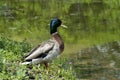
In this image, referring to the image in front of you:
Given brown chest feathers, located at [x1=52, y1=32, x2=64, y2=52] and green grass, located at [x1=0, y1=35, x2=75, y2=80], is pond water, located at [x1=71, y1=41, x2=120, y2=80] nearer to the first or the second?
green grass, located at [x1=0, y1=35, x2=75, y2=80]

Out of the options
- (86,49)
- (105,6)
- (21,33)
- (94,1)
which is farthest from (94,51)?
(94,1)

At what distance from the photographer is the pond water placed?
1298 centimetres

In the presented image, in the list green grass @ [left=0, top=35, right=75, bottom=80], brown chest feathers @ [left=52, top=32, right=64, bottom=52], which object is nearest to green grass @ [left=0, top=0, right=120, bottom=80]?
green grass @ [left=0, top=35, right=75, bottom=80]

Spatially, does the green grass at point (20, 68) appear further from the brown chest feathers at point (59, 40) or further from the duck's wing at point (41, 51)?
the brown chest feathers at point (59, 40)

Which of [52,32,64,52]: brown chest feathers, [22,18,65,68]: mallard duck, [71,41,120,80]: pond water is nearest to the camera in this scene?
[22,18,65,68]: mallard duck

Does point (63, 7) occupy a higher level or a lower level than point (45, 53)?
lower

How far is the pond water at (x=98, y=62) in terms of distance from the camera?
13.0 meters

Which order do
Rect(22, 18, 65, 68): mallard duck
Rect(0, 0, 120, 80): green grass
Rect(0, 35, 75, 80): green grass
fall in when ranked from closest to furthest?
Rect(0, 35, 75, 80): green grass → Rect(22, 18, 65, 68): mallard duck → Rect(0, 0, 120, 80): green grass

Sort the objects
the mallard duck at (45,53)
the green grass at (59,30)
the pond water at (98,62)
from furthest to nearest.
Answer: the pond water at (98,62) < the green grass at (59,30) < the mallard duck at (45,53)

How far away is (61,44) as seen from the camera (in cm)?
995

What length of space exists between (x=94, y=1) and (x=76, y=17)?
12.1 metres

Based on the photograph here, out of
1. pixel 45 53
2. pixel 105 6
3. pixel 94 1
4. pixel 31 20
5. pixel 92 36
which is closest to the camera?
pixel 45 53

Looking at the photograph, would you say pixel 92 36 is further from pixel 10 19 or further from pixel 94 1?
pixel 94 1

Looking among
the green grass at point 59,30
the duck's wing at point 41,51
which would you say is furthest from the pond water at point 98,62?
the duck's wing at point 41,51
